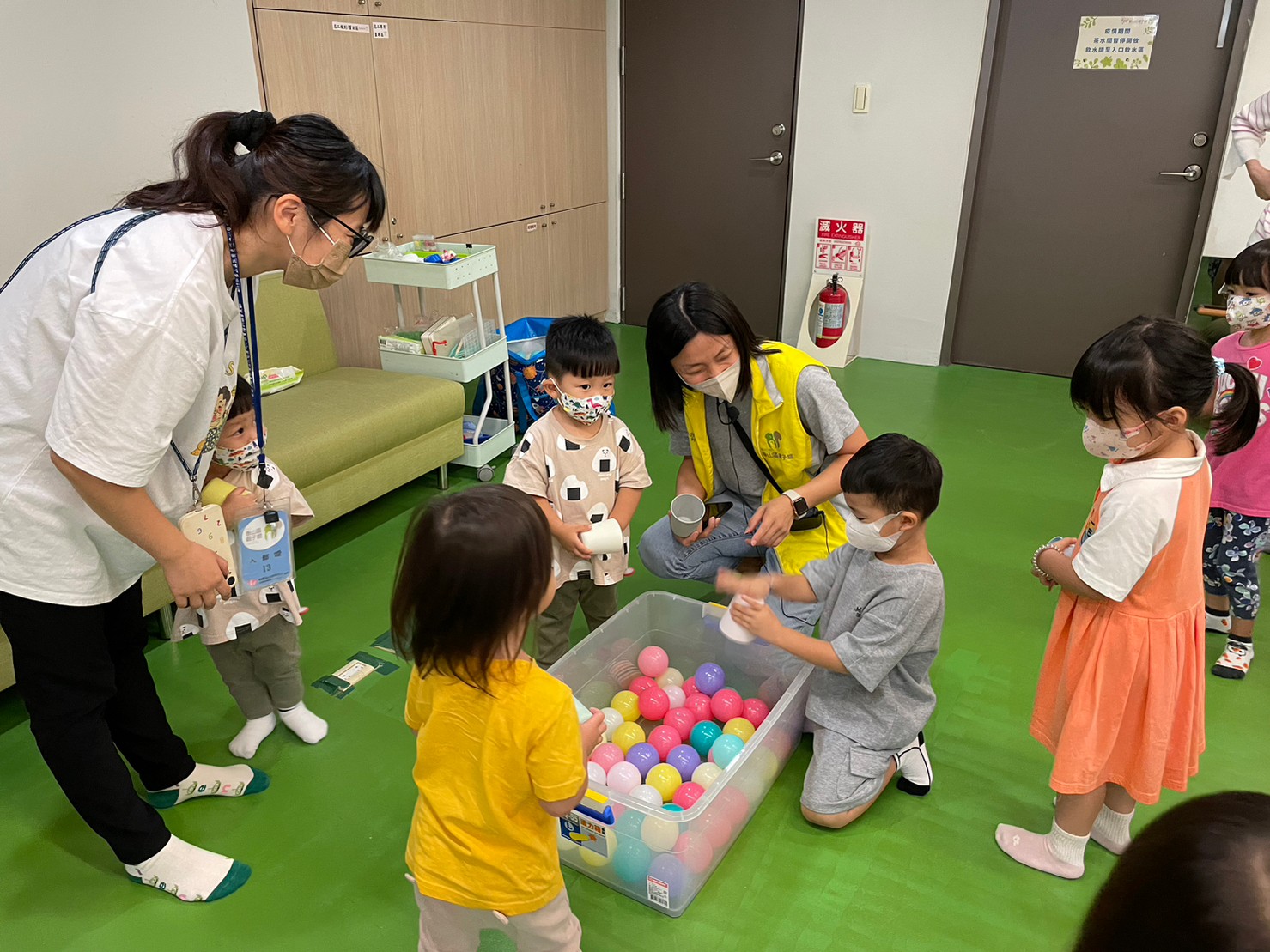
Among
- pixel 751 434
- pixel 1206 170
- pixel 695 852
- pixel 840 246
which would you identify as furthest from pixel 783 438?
pixel 1206 170

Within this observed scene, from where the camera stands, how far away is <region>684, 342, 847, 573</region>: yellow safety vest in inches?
92.0

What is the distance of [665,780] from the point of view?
2055mm

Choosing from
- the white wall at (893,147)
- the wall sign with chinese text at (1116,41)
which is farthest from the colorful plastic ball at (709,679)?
the wall sign with chinese text at (1116,41)

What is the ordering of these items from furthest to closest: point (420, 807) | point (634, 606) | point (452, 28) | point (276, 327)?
point (452, 28)
point (276, 327)
point (634, 606)
point (420, 807)

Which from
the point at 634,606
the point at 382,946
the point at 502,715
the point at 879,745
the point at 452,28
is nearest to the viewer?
the point at 502,715

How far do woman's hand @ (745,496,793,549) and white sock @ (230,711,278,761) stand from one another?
4.37 ft

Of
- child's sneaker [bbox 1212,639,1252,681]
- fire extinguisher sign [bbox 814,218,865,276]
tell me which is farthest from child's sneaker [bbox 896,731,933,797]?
fire extinguisher sign [bbox 814,218,865,276]

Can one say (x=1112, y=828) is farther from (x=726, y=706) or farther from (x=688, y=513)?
(x=688, y=513)

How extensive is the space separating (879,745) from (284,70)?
330 centimetres

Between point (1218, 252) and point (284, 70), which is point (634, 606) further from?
point (1218, 252)

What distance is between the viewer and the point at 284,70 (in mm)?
3516

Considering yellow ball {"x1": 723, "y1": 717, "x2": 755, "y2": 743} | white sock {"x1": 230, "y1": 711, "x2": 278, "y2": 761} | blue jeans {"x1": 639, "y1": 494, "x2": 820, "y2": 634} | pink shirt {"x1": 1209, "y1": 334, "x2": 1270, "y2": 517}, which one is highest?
pink shirt {"x1": 1209, "y1": 334, "x2": 1270, "y2": 517}

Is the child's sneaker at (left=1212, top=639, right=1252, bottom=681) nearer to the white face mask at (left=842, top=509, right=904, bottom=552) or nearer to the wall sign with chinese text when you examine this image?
the white face mask at (left=842, top=509, right=904, bottom=552)

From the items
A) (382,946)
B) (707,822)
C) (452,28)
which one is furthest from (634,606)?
(452,28)
